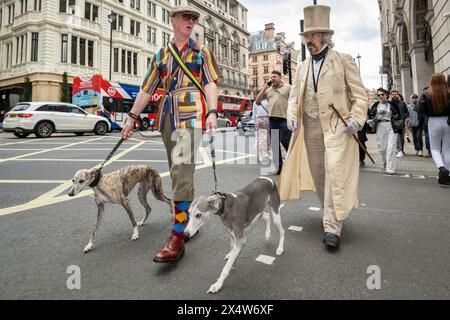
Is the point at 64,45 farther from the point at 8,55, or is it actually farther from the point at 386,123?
the point at 386,123

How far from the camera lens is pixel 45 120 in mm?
15000

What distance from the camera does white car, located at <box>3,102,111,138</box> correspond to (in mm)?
14352

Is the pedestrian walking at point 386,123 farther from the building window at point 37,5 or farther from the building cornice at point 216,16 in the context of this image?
the building cornice at point 216,16

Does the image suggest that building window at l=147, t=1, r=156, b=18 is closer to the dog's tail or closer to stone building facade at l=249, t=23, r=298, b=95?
the dog's tail

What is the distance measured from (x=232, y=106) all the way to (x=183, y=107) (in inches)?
1511

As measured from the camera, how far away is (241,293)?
1943mm

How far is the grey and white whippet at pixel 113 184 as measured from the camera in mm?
2601

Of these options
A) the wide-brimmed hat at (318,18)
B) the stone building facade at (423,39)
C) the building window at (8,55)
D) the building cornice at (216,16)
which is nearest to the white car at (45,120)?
the wide-brimmed hat at (318,18)

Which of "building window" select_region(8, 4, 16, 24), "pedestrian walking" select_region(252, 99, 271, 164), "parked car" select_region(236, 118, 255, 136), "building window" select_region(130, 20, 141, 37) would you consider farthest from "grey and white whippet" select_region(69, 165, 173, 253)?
"building window" select_region(8, 4, 16, 24)

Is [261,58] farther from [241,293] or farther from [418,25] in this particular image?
[241,293]

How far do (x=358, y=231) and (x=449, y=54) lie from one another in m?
10.2

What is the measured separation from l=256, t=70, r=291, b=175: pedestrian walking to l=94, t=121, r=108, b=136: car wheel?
13.8 metres

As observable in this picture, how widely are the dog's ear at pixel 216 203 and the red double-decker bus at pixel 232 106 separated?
3596cm

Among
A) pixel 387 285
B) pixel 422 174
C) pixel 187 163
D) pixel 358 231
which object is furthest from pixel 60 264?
pixel 422 174
